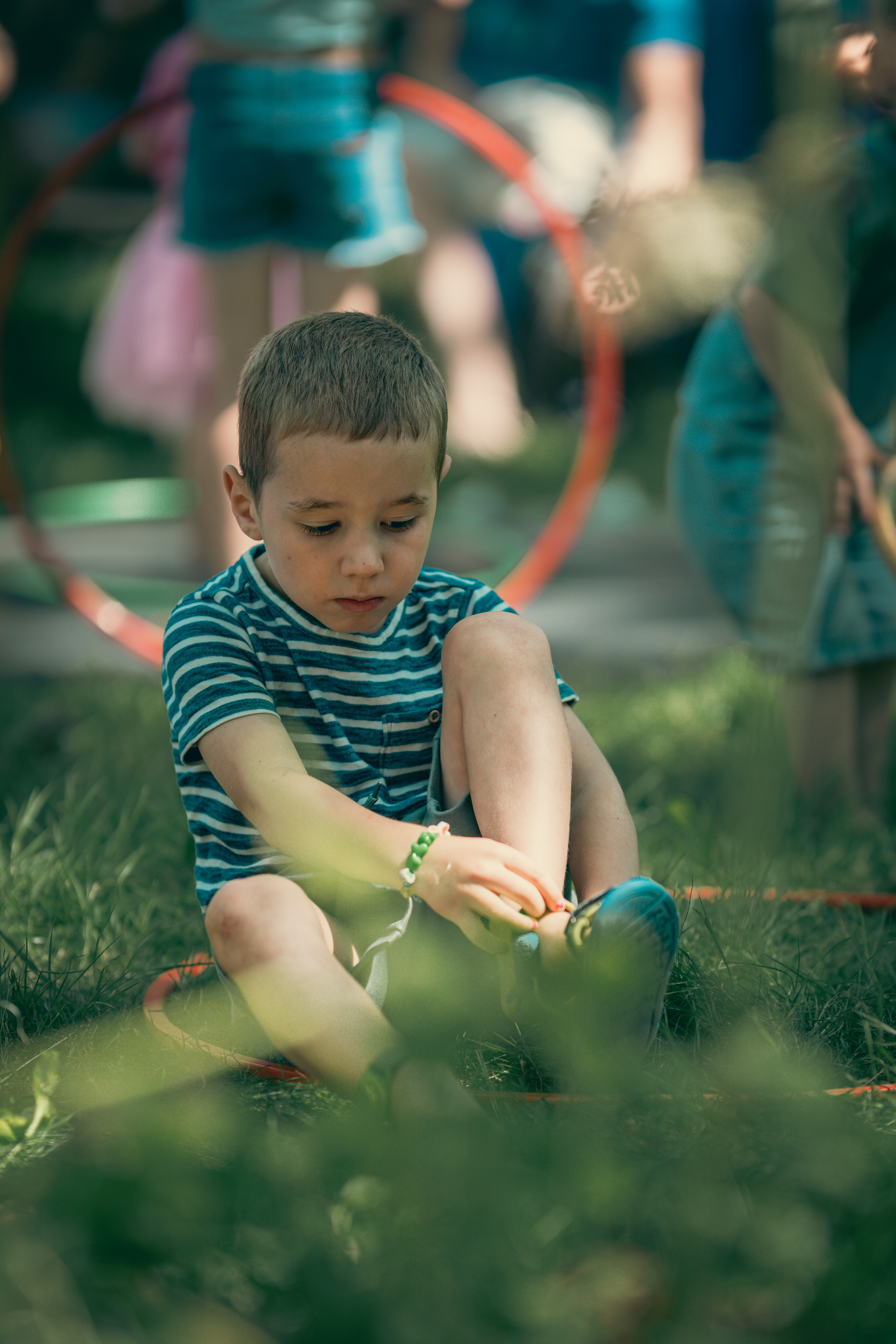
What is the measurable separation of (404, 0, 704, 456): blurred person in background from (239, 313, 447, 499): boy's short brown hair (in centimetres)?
157

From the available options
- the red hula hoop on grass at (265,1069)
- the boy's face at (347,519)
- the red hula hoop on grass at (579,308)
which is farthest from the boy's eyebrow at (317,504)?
the red hula hoop on grass at (579,308)

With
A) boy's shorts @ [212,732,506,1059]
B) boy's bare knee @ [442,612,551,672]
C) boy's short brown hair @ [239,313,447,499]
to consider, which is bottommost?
boy's shorts @ [212,732,506,1059]

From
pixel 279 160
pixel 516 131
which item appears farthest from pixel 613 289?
pixel 516 131

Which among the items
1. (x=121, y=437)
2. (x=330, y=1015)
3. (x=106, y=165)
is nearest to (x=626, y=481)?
(x=121, y=437)

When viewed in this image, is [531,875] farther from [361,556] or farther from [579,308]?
[579,308]

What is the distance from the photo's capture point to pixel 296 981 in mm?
1073

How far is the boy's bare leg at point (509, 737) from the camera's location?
3.77 feet

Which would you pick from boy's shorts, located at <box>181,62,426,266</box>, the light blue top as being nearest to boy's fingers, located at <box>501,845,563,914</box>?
boy's shorts, located at <box>181,62,426,266</box>

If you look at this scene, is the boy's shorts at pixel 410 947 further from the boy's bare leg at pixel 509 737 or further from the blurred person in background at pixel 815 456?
the blurred person in background at pixel 815 456

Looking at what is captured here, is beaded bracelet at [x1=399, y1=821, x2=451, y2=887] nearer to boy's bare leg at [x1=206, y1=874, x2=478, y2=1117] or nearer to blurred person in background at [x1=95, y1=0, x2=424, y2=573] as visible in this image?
boy's bare leg at [x1=206, y1=874, x2=478, y2=1117]

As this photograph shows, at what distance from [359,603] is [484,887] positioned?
0.94ft

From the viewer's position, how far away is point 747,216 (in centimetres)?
229

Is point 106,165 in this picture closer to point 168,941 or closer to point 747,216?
point 747,216

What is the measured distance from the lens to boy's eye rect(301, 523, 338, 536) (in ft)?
3.90
